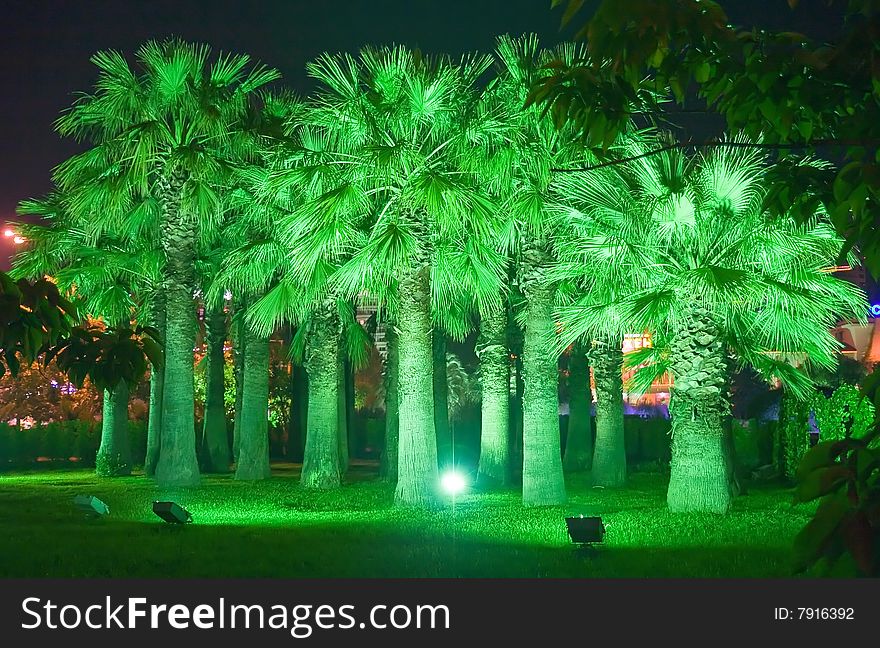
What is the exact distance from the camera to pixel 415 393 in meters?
18.0

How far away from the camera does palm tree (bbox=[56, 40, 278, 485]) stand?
21047 mm

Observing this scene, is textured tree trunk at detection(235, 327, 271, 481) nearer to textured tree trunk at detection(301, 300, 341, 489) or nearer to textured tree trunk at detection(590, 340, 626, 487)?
textured tree trunk at detection(301, 300, 341, 489)

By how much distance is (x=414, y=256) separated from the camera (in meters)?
17.7

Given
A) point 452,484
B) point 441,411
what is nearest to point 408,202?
point 452,484

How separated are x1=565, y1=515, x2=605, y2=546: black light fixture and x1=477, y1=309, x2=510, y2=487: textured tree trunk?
11.2 meters

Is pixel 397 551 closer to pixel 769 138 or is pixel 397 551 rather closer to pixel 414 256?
pixel 414 256

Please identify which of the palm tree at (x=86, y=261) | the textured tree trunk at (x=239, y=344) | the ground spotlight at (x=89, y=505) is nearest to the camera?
the ground spotlight at (x=89, y=505)

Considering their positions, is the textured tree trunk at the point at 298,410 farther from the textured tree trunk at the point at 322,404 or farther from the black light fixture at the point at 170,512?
the black light fixture at the point at 170,512

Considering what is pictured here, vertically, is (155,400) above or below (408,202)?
below

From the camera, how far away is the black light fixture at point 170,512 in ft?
47.0

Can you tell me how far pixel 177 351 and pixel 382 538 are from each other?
33.8 ft

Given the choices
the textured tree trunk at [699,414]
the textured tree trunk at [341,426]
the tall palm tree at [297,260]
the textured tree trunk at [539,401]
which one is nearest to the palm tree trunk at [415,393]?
the tall palm tree at [297,260]

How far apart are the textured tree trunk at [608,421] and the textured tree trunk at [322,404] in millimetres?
5650

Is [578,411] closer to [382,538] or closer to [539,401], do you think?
[539,401]
